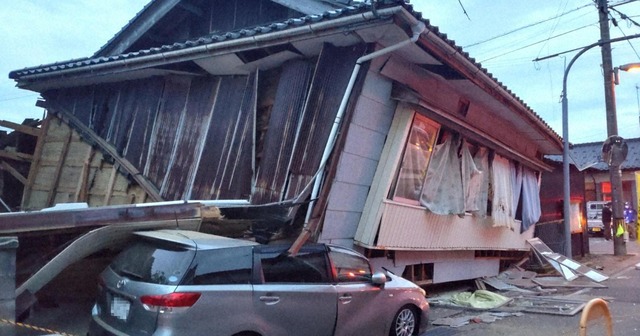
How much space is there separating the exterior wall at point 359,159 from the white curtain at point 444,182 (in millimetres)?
1422

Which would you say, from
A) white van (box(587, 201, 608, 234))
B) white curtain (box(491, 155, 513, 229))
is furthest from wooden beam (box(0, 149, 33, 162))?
white van (box(587, 201, 608, 234))

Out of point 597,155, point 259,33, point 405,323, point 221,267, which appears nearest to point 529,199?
point 405,323

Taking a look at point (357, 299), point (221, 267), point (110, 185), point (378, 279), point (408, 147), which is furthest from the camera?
point (110, 185)

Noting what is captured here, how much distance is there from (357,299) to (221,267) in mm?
2009

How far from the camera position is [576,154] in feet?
123

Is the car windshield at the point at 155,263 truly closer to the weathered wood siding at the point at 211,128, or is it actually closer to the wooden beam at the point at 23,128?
the weathered wood siding at the point at 211,128

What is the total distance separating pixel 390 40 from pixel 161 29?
280 inches

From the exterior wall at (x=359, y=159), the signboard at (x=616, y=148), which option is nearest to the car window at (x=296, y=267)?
the exterior wall at (x=359, y=159)

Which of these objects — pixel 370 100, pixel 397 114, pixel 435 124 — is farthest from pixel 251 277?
pixel 435 124

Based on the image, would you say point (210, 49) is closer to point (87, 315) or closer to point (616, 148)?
point (87, 315)

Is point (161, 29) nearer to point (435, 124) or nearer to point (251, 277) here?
point (435, 124)

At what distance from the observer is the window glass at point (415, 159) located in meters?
8.68

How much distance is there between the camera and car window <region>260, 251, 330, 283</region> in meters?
5.44

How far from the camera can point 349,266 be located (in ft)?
21.4
